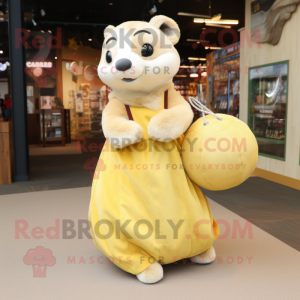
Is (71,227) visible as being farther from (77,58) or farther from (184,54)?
(184,54)

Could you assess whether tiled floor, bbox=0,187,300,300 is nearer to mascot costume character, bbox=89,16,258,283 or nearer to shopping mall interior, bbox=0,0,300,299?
shopping mall interior, bbox=0,0,300,299

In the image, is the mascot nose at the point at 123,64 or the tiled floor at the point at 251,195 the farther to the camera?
the tiled floor at the point at 251,195

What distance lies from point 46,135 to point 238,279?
328 inches

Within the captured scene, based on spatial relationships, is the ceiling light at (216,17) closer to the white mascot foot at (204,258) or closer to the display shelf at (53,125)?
the display shelf at (53,125)

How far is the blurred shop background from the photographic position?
451 cm

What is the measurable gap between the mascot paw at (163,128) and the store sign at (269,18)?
127 inches

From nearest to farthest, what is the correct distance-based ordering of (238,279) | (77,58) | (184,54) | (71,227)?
(238,279)
(71,227)
(77,58)
(184,54)

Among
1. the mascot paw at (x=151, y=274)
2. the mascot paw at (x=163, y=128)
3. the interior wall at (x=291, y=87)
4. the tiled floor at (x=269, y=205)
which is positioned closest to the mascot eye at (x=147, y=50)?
the mascot paw at (x=163, y=128)

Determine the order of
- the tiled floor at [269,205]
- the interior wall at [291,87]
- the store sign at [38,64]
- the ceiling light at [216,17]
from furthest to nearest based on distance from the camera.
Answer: the store sign at [38,64]
the ceiling light at [216,17]
the interior wall at [291,87]
the tiled floor at [269,205]

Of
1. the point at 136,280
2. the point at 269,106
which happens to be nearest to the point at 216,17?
the point at 269,106

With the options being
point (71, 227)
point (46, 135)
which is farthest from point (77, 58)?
point (71, 227)

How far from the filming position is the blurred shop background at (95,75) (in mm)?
4508

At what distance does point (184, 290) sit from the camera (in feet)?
5.72

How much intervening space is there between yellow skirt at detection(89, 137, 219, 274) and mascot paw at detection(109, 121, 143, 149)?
81 mm
